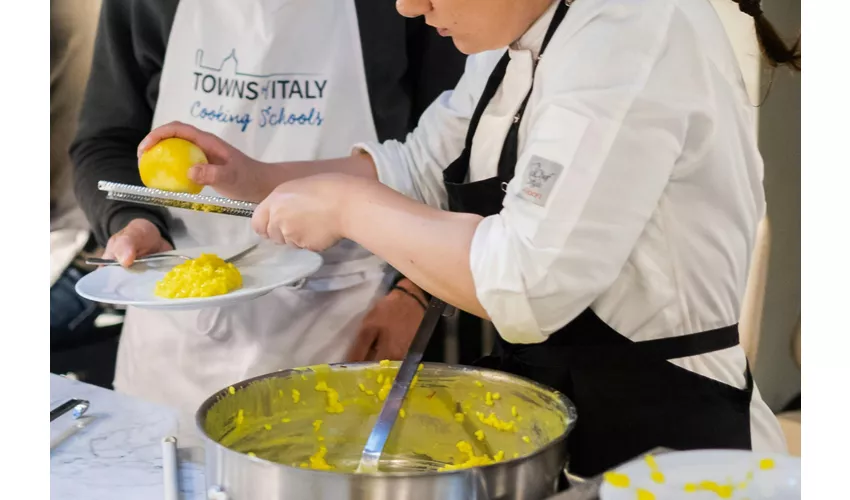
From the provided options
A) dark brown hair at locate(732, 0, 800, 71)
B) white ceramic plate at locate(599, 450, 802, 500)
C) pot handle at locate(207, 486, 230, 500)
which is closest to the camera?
white ceramic plate at locate(599, 450, 802, 500)

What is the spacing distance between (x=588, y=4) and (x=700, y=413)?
45 cm

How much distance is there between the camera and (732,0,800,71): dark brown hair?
37.1 inches

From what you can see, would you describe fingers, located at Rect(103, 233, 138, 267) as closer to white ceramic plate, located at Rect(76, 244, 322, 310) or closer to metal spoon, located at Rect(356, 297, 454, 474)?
white ceramic plate, located at Rect(76, 244, 322, 310)

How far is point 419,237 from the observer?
908 mm

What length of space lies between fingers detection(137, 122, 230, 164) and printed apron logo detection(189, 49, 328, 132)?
0.07 metres

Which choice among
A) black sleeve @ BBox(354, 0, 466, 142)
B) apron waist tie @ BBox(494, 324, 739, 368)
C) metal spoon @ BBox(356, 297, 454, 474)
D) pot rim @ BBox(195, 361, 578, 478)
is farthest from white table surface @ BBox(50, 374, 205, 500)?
black sleeve @ BBox(354, 0, 466, 142)

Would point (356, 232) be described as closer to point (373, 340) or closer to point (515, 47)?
point (515, 47)

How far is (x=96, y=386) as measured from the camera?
1356 millimetres

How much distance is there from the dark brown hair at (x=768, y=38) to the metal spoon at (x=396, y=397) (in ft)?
1.49

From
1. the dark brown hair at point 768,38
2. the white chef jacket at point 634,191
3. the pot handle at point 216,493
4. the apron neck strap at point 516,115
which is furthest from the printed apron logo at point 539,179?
the pot handle at point 216,493

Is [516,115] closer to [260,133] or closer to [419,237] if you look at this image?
[419,237]

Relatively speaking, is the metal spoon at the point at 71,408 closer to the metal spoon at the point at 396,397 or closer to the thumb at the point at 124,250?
the thumb at the point at 124,250

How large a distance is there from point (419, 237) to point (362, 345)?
0.51 meters

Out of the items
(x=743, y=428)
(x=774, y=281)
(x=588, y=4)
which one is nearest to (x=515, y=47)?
(x=588, y=4)
